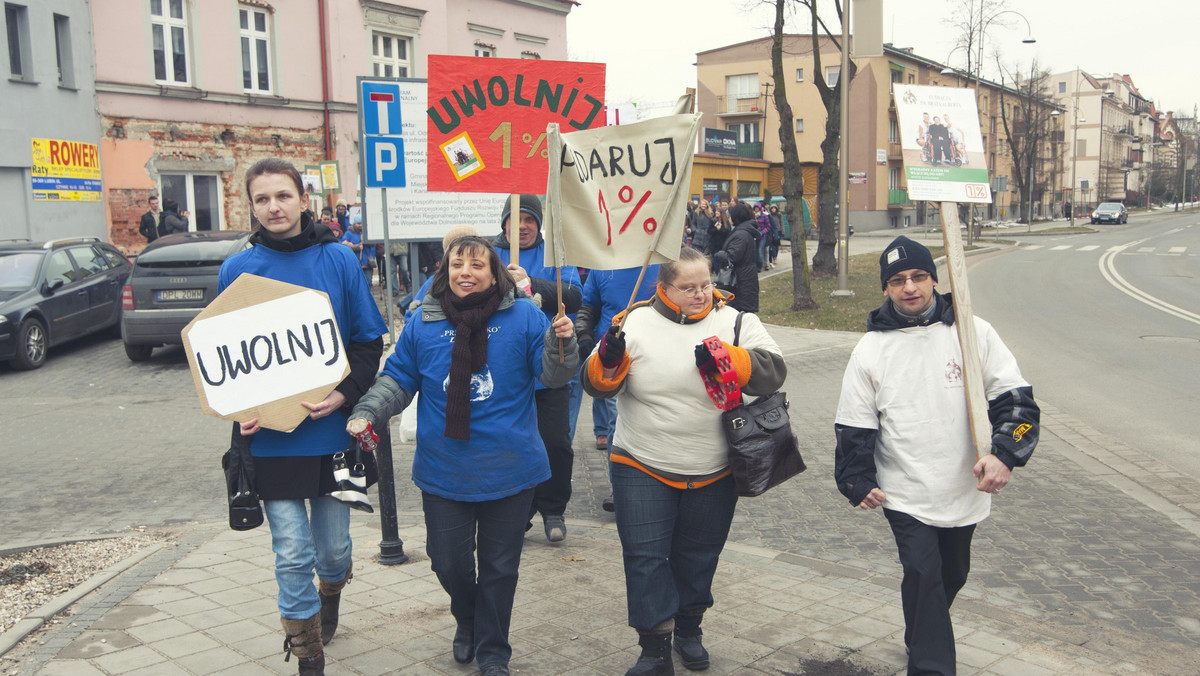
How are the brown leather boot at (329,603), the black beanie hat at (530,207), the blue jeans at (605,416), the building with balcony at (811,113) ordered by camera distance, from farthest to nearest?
the building with balcony at (811,113) < the blue jeans at (605,416) < the black beanie hat at (530,207) < the brown leather boot at (329,603)

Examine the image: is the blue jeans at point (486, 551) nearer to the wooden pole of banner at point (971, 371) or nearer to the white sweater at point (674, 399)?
the white sweater at point (674, 399)

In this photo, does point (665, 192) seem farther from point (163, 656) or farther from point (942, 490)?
point (163, 656)

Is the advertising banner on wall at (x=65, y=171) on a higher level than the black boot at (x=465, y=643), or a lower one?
higher

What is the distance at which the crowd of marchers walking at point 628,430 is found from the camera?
3750 millimetres

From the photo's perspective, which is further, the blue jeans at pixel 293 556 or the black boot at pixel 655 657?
the black boot at pixel 655 657

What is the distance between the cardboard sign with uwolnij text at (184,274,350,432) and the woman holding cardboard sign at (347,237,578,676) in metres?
0.24

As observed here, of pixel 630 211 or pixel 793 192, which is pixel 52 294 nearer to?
pixel 630 211

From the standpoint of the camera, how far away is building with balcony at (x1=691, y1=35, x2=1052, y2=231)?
58.6m

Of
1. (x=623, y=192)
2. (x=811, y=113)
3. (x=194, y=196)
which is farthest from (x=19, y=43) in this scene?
(x=811, y=113)

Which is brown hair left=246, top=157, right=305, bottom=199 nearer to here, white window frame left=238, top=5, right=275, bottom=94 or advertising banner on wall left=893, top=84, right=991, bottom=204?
advertising banner on wall left=893, top=84, right=991, bottom=204

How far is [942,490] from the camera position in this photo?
12.2ft

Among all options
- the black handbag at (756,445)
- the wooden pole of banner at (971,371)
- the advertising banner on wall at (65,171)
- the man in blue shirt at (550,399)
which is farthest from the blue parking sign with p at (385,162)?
the advertising banner on wall at (65,171)

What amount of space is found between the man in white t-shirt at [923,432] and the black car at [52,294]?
12.7 meters

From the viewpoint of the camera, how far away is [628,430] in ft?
13.5
